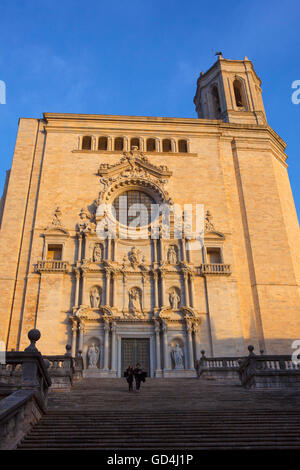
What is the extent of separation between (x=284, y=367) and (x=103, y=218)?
41.6 ft

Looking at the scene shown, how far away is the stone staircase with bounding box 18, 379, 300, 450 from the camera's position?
8.41 meters

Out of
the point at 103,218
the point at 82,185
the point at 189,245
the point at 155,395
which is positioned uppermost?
the point at 82,185

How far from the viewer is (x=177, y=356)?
68.1 ft

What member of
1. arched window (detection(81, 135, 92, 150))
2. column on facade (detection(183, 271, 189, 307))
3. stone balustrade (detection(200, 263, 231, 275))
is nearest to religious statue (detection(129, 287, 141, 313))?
column on facade (detection(183, 271, 189, 307))

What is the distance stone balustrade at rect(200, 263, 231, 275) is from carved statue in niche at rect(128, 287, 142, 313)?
3.41 m

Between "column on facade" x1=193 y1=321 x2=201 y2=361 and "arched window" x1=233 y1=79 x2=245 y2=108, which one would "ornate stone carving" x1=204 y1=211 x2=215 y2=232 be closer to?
"column on facade" x1=193 y1=321 x2=201 y2=361

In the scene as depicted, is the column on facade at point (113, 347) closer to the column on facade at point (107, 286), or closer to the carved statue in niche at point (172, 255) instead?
the column on facade at point (107, 286)

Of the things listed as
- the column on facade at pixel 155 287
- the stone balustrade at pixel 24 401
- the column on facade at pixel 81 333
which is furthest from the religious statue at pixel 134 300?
the stone balustrade at pixel 24 401

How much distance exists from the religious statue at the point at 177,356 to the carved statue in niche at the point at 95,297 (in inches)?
166

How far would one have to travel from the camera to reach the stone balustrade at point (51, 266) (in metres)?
22.1
